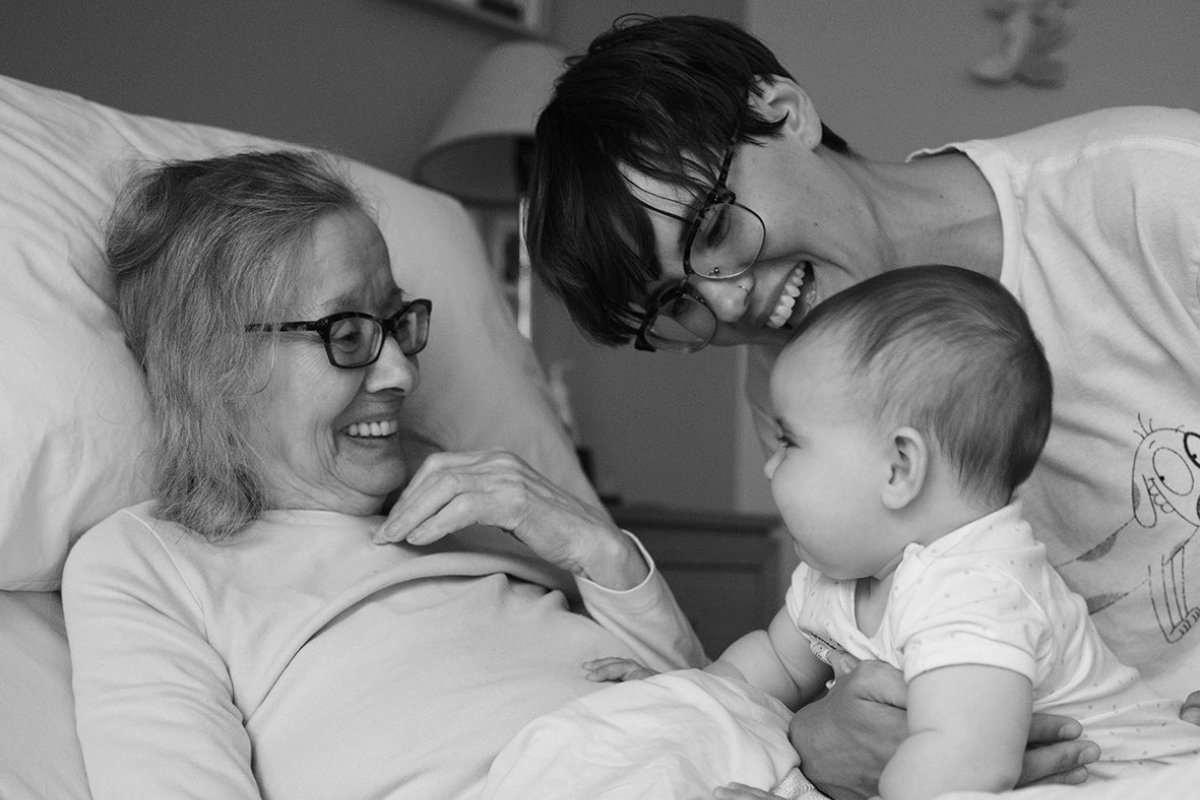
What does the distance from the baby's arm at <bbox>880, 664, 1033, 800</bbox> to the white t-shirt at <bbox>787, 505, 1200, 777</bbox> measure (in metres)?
0.01

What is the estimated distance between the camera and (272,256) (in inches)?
54.7

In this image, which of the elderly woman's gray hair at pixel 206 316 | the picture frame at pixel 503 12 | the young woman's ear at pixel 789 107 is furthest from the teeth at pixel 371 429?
the picture frame at pixel 503 12

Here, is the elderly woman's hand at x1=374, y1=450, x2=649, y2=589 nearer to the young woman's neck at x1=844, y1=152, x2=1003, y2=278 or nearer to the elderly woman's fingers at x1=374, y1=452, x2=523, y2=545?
the elderly woman's fingers at x1=374, y1=452, x2=523, y2=545

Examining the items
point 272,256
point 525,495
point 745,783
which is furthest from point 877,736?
point 272,256

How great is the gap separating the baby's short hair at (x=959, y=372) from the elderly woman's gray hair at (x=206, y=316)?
67 cm

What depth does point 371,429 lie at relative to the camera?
1461 mm

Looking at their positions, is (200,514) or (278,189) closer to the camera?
(200,514)

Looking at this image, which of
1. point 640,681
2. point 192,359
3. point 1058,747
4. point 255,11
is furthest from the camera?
point 255,11

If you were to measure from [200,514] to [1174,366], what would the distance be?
1.11 m

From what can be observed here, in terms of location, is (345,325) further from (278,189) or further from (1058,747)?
(1058,747)

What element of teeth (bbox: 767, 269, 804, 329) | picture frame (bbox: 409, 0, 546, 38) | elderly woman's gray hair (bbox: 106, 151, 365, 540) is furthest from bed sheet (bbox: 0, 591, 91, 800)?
picture frame (bbox: 409, 0, 546, 38)

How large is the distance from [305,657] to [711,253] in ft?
2.03

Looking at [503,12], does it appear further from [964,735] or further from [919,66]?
[964,735]

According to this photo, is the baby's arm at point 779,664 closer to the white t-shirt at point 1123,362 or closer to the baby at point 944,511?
the baby at point 944,511
